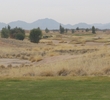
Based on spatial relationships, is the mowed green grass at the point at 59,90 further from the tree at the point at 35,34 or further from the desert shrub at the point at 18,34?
the desert shrub at the point at 18,34

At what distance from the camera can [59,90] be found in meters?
11.7

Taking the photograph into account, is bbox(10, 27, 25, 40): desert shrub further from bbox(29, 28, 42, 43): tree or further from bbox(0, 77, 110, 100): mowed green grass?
bbox(0, 77, 110, 100): mowed green grass

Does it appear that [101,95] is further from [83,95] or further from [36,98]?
[36,98]

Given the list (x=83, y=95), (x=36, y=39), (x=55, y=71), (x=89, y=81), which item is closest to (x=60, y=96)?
(x=83, y=95)

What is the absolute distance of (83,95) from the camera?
10727 mm

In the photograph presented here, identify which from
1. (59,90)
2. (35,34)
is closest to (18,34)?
(35,34)

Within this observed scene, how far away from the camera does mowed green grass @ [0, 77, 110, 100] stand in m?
10.5

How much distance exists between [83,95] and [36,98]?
65.3 inches

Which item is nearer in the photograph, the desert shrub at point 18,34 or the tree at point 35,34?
the tree at point 35,34

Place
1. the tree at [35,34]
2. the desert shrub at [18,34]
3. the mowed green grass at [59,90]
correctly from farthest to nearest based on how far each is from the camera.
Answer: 1. the desert shrub at [18,34]
2. the tree at [35,34]
3. the mowed green grass at [59,90]

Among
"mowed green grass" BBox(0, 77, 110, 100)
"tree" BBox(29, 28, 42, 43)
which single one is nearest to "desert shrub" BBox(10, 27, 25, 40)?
"tree" BBox(29, 28, 42, 43)

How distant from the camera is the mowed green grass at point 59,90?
10.5 m

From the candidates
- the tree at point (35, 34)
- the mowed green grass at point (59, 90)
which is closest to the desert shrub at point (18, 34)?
the tree at point (35, 34)

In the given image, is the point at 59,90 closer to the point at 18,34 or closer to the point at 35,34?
the point at 35,34
